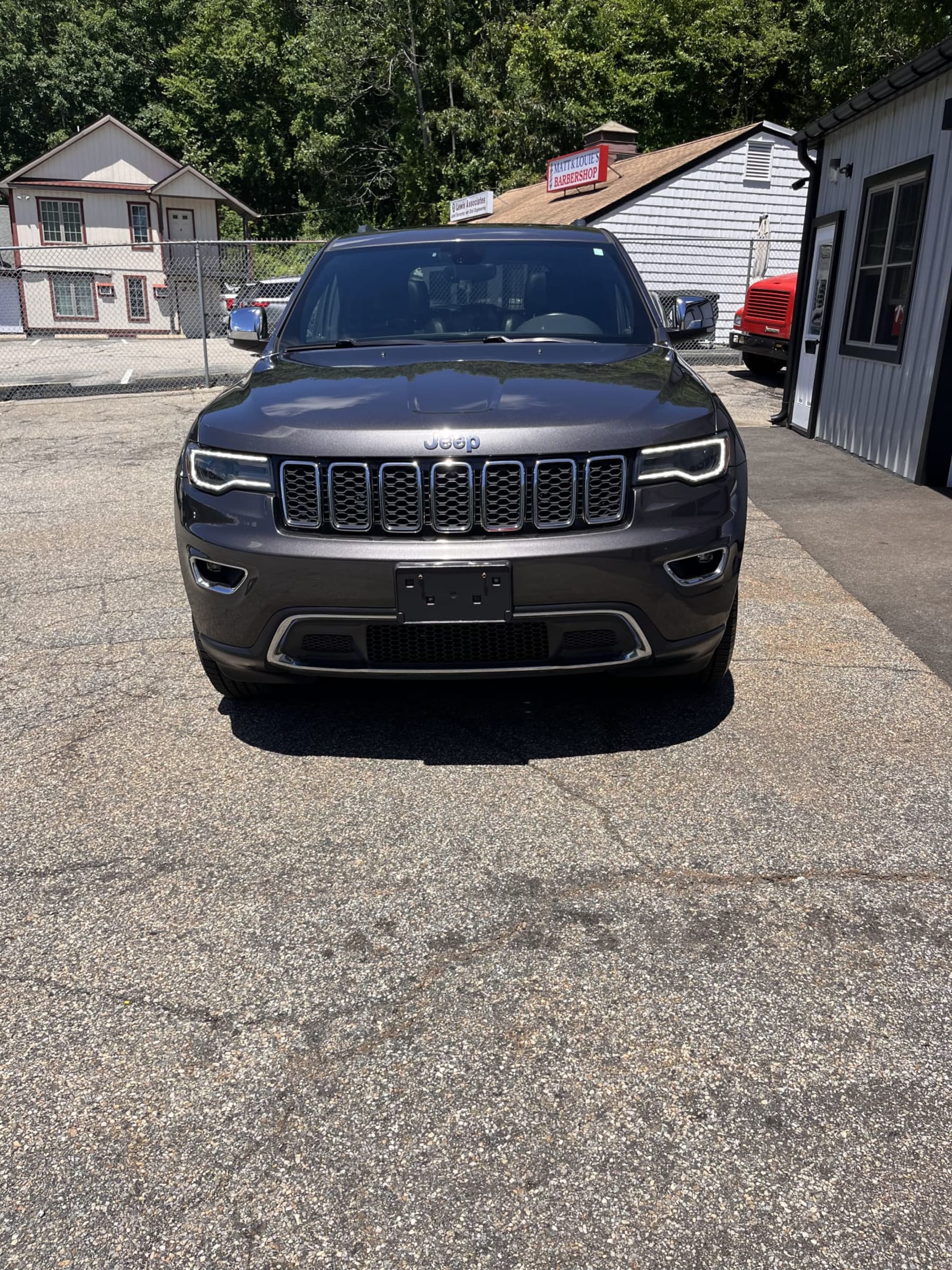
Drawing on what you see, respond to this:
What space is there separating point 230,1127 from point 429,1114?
1.28ft

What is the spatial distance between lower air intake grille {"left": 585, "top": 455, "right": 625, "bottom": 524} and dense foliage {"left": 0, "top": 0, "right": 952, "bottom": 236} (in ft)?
91.6

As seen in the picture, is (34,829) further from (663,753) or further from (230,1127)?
(663,753)

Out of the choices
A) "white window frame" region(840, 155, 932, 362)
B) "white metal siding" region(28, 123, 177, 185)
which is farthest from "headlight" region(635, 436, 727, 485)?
"white metal siding" region(28, 123, 177, 185)

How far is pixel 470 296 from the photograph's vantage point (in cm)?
461

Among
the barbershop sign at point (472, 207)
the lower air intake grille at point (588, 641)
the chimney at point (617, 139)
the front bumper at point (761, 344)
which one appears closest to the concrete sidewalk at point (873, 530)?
the lower air intake grille at point (588, 641)

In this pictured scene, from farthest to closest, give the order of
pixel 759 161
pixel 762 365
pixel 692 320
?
pixel 759 161
pixel 762 365
pixel 692 320

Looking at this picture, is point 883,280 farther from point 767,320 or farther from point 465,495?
point 465,495

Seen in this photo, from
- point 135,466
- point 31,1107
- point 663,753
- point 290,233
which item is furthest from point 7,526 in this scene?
point 290,233

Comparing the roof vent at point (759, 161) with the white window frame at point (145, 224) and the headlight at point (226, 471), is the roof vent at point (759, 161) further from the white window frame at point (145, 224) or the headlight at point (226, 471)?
the headlight at point (226, 471)

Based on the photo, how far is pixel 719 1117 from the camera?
6.68ft

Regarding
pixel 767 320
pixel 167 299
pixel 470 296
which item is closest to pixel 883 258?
pixel 767 320

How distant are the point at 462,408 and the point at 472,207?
33.0 m

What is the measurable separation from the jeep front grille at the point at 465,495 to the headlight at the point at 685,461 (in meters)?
0.07

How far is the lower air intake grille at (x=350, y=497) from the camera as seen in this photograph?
3.21 metres
